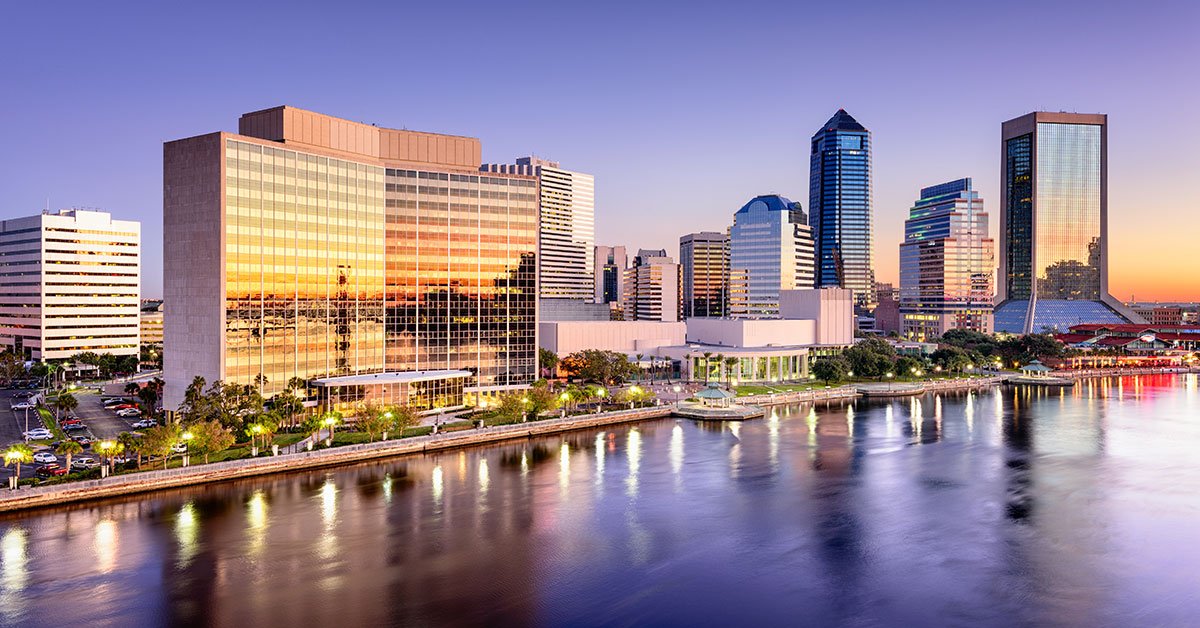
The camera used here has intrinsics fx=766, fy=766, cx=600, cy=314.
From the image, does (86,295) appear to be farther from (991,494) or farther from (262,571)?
(991,494)

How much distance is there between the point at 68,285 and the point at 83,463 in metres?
112

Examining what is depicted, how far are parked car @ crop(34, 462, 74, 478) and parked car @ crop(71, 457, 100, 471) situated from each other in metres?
1.06

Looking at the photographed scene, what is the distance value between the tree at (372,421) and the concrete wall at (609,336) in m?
64.6

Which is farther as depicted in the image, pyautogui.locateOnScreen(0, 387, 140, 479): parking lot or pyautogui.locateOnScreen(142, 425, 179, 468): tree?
pyautogui.locateOnScreen(0, 387, 140, 479): parking lot

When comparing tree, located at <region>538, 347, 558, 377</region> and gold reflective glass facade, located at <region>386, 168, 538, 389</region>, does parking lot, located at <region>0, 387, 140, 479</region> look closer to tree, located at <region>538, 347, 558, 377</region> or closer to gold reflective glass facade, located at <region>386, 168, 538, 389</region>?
gold reflective glass facade, located at <region>386, 168, 538, 389</region>

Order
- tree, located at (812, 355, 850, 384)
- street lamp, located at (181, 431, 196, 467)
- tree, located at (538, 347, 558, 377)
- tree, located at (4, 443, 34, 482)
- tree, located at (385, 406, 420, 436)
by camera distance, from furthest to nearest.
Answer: tree, located at (812, 355, 850, 384), tree, located at (538, 347, 558, 377), tree, located at (385, 406, 420, 436), street lamp, located at (181, 431, 196, 467), tree, located at (4, 443, 34, 482)

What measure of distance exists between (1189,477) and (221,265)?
102m

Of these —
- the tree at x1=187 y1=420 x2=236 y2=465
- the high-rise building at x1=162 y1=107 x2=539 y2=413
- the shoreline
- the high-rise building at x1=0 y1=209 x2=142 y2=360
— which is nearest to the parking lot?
the shoreline

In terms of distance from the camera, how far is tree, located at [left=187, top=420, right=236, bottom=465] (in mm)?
68375

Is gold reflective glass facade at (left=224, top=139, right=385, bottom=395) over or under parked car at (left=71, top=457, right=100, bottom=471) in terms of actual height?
over

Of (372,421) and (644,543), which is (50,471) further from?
(644,543)

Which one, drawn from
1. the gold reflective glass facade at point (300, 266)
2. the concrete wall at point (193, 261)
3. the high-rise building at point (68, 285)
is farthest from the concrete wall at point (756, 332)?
the high-rise building at point (68, 285)

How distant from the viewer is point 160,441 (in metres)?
65.9

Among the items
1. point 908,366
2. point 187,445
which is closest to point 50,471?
point 187,445
